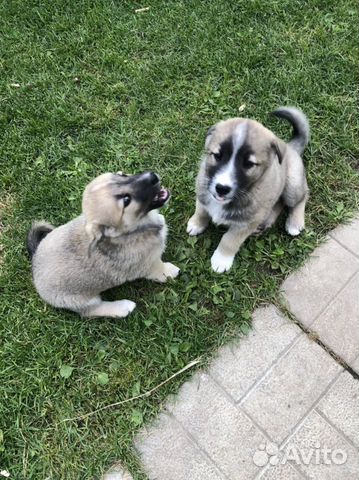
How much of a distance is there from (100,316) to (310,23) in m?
3.52

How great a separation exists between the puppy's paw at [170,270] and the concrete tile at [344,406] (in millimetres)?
1400

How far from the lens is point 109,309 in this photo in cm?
348

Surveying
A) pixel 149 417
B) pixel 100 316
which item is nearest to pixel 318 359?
pixel 149 417

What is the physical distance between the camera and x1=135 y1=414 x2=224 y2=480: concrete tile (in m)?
3.06

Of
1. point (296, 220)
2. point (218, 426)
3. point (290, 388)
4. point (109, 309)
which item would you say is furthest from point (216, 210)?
point (218, 426)

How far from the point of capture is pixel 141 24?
15.7 ft

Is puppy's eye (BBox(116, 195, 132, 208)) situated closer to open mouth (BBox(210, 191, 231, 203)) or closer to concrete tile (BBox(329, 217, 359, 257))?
open mouth (BBox(210, 191, 231, 203))

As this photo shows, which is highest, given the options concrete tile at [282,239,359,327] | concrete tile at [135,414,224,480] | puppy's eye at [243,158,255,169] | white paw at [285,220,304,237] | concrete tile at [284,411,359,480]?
puppy's eye at [243,158,255,169]

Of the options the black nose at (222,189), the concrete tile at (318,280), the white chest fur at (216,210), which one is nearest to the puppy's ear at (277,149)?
the black nose at (222,189)

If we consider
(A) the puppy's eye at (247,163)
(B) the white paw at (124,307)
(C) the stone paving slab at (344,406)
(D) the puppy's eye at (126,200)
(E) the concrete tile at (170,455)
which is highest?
(A) the puppy's eye at (247,163)

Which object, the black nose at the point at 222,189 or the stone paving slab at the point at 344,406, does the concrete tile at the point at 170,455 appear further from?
the black nose at the point at 222,189

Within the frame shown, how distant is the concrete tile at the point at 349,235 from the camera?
3.65 meters

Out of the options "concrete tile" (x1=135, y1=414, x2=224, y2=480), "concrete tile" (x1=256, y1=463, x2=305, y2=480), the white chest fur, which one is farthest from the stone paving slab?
the white chest fur

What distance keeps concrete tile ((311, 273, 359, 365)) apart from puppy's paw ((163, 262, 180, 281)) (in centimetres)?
111
